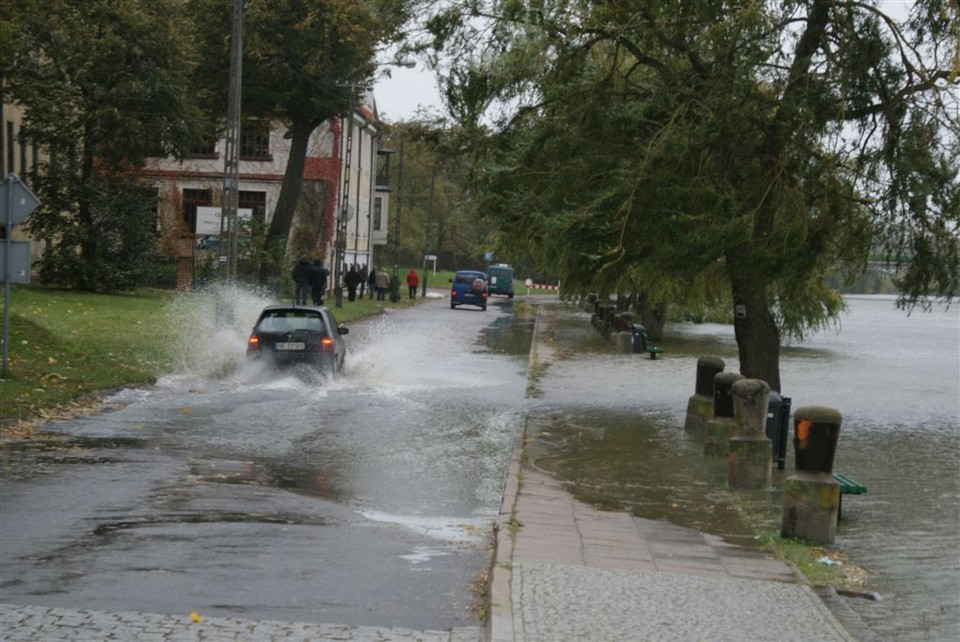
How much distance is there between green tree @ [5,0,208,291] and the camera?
44.4 meters

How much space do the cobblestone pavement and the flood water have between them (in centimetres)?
333

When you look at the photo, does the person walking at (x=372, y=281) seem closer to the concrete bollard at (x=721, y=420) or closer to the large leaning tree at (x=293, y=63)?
the large leaning tree at (x=293, y=63)

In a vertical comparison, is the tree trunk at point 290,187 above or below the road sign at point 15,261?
above

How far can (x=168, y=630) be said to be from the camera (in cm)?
707

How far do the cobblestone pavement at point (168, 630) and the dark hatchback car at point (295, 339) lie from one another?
15.0m

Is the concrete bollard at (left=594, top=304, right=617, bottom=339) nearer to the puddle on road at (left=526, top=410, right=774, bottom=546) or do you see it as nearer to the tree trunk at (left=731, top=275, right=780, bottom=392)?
the tree trunk at (left=731, top=275, right=780, bottom=392)

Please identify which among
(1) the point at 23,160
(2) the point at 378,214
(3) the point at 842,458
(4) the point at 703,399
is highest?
(1) the point at 23,160

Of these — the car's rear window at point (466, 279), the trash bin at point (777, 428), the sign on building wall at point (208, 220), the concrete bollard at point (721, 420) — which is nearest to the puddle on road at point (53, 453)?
the concrete bollard at point (721, 420)

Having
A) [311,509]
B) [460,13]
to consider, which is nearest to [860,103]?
[460,13]

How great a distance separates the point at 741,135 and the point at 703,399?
12.5ft

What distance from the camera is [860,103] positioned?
Answer: 63.8ft

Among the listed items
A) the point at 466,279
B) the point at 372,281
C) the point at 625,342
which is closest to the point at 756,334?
the point at 625,342

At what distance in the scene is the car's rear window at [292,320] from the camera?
893 inches

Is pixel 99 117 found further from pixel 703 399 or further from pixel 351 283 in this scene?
pixel 703 399
